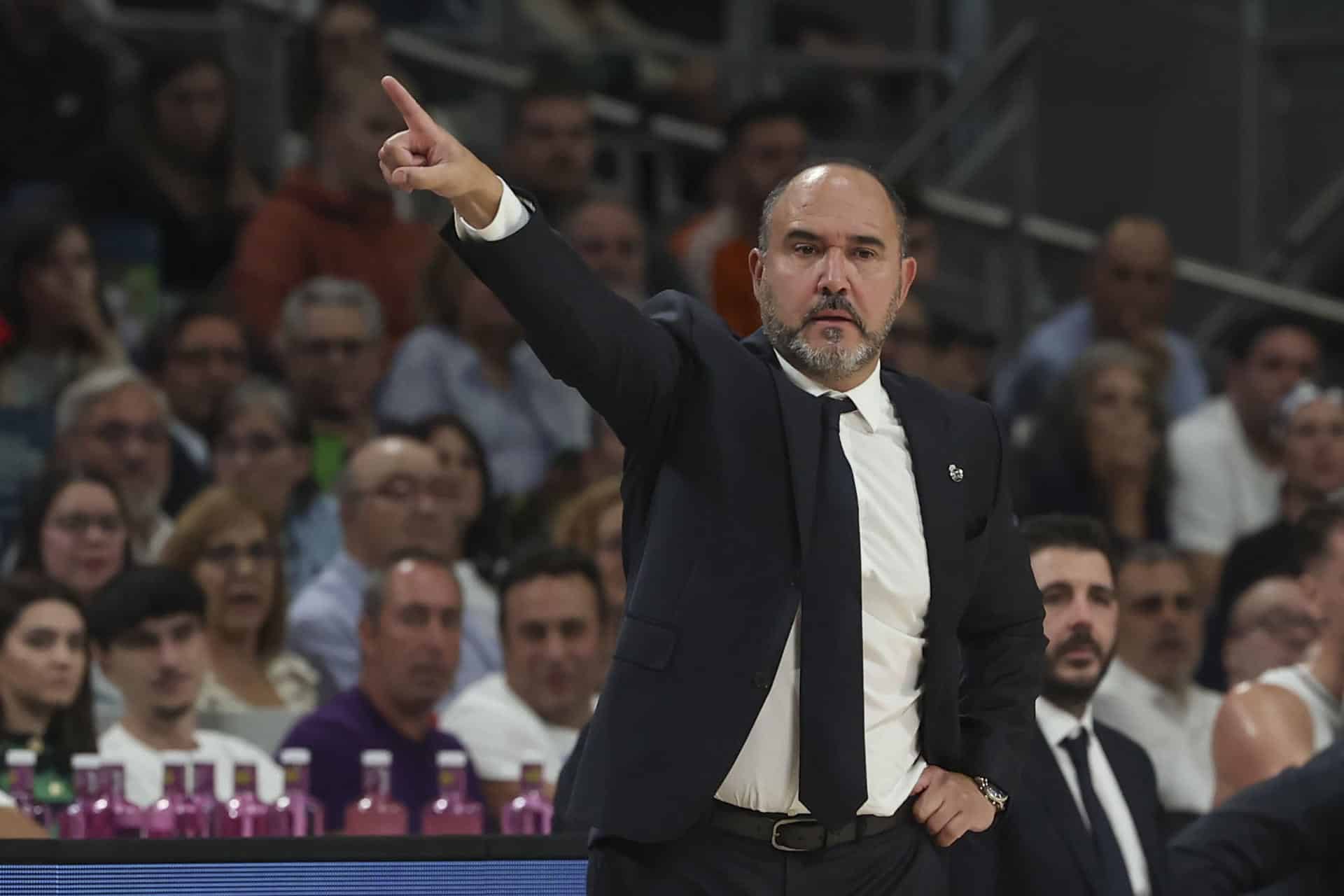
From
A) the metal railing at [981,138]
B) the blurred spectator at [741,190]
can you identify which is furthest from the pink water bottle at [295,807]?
the metal railing at [981,138]

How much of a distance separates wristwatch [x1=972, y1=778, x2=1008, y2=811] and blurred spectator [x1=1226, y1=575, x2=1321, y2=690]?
10.8 ft

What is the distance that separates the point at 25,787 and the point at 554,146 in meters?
3.70

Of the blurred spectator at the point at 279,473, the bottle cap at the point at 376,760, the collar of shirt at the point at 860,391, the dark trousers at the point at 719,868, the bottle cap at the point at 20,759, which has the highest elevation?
the blurred spectator at the point at 279,473

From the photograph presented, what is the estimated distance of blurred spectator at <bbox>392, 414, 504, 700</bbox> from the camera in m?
6.61

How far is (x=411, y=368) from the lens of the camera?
7.27 meters

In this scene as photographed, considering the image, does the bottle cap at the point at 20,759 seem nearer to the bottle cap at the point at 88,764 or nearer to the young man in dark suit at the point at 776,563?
the bottle cap at the point at 88,764

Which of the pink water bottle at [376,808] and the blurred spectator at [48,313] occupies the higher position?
the blurred spectator at [48,313]

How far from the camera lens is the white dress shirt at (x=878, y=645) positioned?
9.26ft

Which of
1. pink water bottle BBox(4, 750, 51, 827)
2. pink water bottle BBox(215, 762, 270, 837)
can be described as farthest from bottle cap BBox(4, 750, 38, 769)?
pink water bottle BBox(215, 762, 270, 837)

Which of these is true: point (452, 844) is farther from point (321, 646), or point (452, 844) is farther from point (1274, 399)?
point (1274, 399)

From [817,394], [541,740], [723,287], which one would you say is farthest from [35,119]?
[817,394]

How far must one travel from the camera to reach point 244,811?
175 inches

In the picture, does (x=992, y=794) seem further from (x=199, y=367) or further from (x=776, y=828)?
(x=199, y=367)

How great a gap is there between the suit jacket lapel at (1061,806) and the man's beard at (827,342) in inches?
61.9
